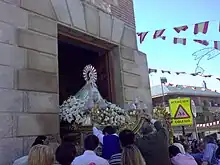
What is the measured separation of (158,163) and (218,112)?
3145 cm

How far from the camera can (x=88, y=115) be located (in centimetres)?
532

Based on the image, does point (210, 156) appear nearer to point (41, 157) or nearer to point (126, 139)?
point (126, 139)

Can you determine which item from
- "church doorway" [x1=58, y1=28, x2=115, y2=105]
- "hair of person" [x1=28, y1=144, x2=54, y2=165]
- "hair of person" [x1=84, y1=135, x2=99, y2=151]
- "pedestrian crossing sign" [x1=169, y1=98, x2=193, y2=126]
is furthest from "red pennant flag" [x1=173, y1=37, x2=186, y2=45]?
"hair of person" [x1=28, y1=144, x2=54, y2=165]

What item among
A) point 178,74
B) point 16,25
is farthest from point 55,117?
point 178,74

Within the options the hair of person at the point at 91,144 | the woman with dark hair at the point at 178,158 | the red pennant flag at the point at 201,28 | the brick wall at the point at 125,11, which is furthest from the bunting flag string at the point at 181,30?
the hair of person at the point at 91,144

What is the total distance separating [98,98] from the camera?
5.70m

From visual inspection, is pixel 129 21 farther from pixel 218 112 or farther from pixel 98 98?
pixel 218 112

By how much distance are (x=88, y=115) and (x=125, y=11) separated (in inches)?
134

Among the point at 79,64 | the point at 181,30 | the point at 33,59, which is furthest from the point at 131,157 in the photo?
the point at 181,30

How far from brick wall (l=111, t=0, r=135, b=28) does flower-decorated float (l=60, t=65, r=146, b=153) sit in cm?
212

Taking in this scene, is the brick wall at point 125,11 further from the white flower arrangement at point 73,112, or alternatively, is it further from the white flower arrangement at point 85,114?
the white flower arrangement at point 73,112

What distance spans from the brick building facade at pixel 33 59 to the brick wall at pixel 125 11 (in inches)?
23.9

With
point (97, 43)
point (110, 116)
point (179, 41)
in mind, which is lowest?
point (110, 116)

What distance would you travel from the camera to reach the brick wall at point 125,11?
23.6 ft
